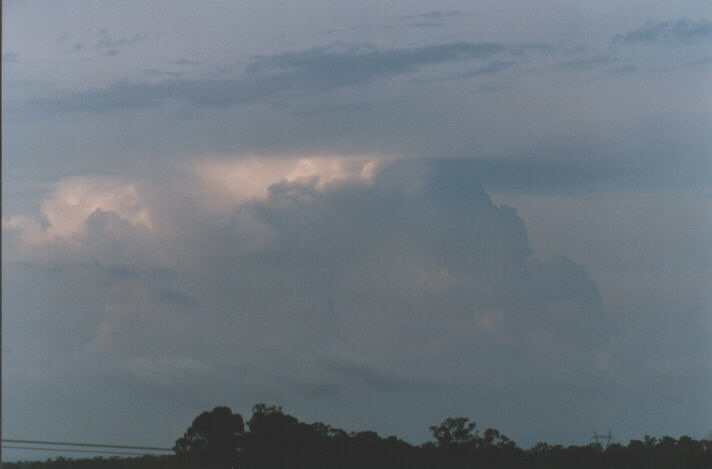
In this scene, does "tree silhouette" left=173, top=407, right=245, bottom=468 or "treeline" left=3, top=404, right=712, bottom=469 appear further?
"tree silhouette" left=173, top=407, right=245, bottom=468

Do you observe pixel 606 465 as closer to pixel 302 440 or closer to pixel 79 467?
pixel 302 440

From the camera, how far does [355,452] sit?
36312 mm

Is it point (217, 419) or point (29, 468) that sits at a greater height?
point (217, 419)

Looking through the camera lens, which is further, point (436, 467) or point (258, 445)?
point (258, 445)

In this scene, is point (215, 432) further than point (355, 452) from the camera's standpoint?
Yes

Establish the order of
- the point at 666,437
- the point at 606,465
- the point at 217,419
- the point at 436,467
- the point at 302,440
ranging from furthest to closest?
the point at 217,419
the point at 302,440
the point at 666,437
the point at 606,465
the point at 436,467

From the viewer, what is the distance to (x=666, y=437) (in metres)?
34.6

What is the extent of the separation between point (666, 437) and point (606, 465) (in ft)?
14.5

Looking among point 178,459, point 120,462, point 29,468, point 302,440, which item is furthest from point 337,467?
point 302,440

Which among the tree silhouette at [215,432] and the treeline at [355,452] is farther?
the tree silhouette at [215,432]

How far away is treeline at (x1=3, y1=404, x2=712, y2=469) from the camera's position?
23.6m

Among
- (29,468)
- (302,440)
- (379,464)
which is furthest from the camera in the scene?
(302,440)

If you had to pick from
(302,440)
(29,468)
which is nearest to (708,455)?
(302,440)

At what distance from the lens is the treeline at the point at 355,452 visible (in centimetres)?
2359
